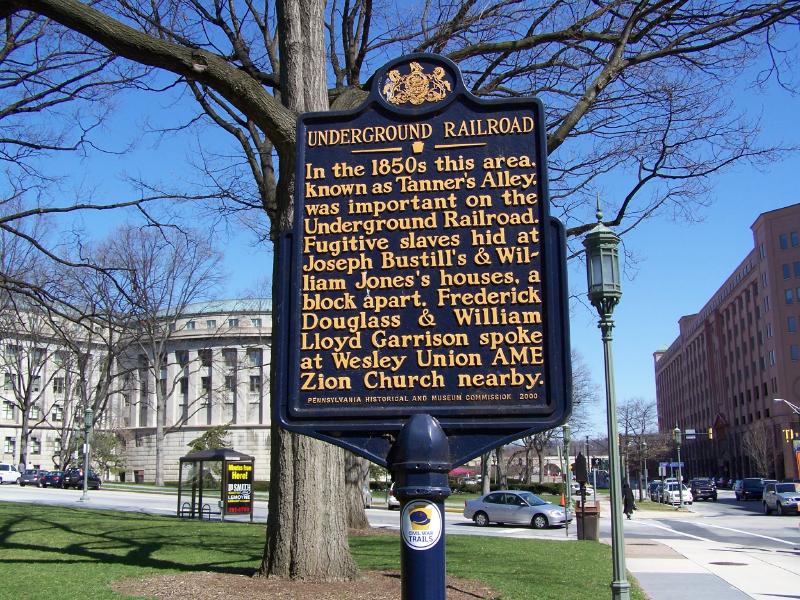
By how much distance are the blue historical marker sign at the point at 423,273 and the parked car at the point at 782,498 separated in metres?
41.6

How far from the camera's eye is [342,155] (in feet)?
18.6

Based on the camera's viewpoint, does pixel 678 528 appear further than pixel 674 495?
No

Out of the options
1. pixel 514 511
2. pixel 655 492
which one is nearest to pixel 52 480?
pixel 514 511

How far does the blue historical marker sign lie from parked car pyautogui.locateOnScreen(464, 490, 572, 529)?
25461 millimetres

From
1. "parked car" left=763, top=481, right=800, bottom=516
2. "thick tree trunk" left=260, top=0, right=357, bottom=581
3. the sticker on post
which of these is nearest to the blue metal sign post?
the sticker on post

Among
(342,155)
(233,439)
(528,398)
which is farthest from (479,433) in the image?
(233,439)

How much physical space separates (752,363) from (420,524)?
93.6 meters

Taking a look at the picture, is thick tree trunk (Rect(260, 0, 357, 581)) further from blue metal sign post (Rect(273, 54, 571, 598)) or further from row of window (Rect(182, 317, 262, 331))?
row of window (Rect(182, 317, 262, 331))

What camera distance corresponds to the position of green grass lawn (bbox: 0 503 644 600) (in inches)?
409

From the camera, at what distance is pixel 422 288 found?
5254mm

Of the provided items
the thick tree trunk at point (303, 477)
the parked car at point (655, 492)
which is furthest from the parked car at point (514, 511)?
the parked car at point (655, 492)

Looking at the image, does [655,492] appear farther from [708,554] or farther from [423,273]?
[423,273]

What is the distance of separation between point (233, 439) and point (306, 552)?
2787 inches

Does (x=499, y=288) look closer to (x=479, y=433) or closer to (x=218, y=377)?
(x=479, y=433)
